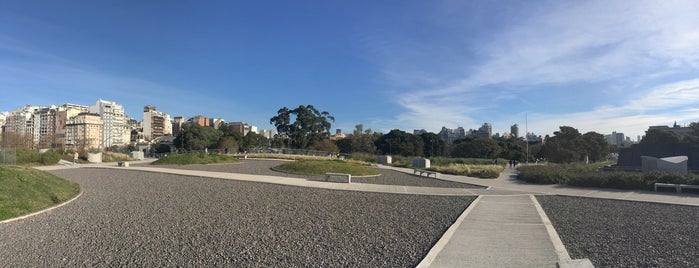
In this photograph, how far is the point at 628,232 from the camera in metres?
6.84

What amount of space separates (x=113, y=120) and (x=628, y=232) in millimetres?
169112

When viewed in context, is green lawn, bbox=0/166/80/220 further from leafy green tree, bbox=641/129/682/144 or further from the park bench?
leafy green tree, bbox=641/129/682/144

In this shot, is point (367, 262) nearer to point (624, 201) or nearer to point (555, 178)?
point (624, 201)

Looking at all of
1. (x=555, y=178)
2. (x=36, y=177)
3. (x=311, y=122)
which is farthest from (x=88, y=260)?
(x=311, y=122)

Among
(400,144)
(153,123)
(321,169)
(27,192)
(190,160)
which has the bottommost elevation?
(321,169)

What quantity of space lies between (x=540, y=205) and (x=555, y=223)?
2.68m

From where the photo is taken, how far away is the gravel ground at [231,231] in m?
5.14

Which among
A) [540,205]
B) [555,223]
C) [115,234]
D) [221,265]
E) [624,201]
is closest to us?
[221,265]

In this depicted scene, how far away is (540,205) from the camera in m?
10.1

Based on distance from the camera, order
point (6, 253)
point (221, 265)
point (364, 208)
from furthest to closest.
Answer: point (364, 208)
point (6, 253)
point (221, 265)

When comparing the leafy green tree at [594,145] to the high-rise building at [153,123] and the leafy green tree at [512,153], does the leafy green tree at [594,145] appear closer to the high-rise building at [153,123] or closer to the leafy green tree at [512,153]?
the leafy green tree at [512,153]

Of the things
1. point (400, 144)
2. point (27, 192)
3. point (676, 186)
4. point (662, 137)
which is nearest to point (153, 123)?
point (400, 144)

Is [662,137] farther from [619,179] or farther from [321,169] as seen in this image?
[321,169]

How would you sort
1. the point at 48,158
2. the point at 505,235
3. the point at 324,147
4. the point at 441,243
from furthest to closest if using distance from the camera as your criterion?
1. the point at 324,147
2. the point at 48,158
3. the point at 505,235
4. the point at 441,243
